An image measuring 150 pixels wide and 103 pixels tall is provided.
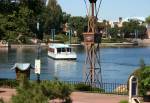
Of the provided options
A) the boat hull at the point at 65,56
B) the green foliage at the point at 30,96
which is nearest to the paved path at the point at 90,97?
the green foliage at the point at 30,96

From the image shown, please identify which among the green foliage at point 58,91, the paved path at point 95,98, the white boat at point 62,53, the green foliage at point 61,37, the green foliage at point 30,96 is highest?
the green foliage at point 30,96

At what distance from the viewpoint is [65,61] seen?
97.9m

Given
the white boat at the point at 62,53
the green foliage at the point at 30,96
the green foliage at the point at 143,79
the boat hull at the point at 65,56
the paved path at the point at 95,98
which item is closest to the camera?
the green foliage at the point at 30,96

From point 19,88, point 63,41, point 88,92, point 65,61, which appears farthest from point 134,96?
point 63,41

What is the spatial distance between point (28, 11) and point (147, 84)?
11780 mm

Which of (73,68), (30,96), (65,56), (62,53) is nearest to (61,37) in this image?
(62,53)

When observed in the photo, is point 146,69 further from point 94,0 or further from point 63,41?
point 63,41

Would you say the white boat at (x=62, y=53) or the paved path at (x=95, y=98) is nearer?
the paved path at (x=95, y=98)

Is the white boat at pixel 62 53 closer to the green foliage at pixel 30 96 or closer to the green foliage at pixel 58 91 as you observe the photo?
the green foliage at pixel 58 91

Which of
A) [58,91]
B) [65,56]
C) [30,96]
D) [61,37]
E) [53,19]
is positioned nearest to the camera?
[30,96]

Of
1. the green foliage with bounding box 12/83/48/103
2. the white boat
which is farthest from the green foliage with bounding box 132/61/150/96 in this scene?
the white boat

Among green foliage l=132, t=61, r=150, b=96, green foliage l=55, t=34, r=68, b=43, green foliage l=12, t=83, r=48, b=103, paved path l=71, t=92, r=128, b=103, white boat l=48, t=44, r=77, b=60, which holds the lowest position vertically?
green foliage l=55, t=34, r=68, b=43

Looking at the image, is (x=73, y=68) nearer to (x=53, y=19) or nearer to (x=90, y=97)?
(x=90, y=97)

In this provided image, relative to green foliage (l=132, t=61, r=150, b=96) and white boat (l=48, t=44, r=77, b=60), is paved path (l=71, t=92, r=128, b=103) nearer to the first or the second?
green foliage (l=132, t=61, r=150, b=96)
